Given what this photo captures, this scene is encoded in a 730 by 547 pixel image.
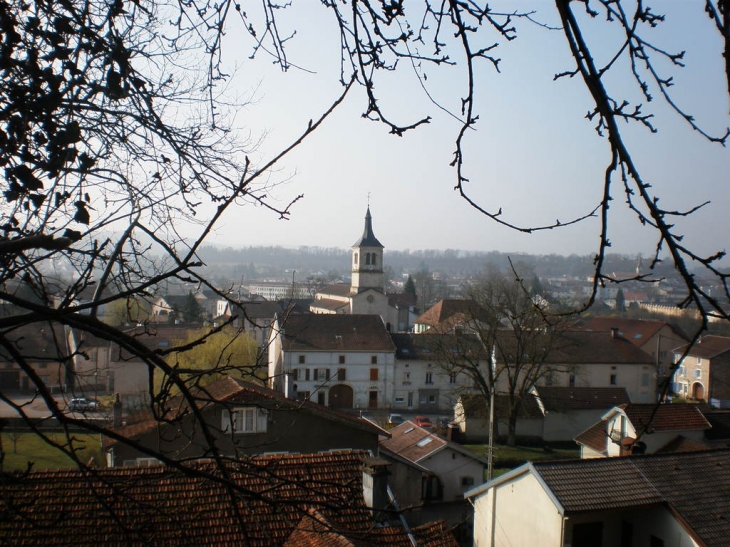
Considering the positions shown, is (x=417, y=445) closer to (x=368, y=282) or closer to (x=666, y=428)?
(x=666, y=428)

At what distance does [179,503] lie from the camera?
747cm

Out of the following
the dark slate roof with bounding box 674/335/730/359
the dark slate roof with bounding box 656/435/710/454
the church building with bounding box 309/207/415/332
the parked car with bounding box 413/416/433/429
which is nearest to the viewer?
the dark slate roof with bounding box 656/435/710/454

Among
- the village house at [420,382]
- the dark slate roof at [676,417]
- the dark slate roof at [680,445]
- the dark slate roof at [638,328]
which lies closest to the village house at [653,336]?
the dark slate roof at [638,328]

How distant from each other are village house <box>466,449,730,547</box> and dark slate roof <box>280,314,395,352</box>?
796 inches

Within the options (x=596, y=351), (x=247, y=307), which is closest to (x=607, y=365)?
(x=596, y=351)

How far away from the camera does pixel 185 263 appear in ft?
7.53

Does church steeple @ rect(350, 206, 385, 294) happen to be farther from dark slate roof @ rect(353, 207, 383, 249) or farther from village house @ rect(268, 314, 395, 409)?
village house @ rect(268, 314, 395, 409)

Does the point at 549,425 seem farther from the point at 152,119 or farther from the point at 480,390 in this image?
the point at 152,119

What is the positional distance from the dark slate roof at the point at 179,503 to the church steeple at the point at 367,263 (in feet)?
136

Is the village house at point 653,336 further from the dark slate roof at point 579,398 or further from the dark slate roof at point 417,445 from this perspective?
the dark slate roof at point 417,445

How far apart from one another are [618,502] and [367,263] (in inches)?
1550

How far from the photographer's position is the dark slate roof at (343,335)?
109 ft

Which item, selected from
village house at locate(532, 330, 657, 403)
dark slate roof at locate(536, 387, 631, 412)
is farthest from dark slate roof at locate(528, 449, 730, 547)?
village house at locate(532, 330, 657, 403)

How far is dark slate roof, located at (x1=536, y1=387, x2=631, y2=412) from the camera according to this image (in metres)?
27.6
